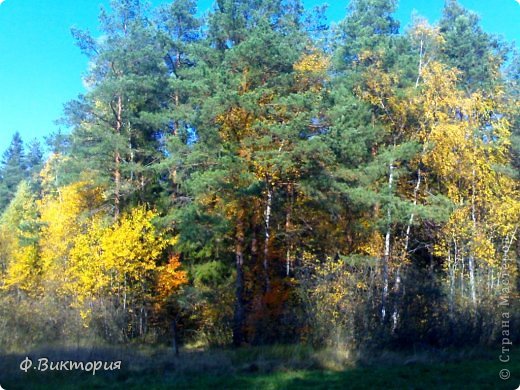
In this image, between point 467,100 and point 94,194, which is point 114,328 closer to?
point 94,194

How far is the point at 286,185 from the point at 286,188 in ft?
0.98

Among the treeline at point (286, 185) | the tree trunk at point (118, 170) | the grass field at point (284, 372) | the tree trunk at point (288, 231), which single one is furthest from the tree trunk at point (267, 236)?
the tree trunk at point (118, 170)

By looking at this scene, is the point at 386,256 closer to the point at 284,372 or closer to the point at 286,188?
the point at 286,188

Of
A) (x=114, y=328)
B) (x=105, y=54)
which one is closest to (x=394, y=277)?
(x=114, y=328)

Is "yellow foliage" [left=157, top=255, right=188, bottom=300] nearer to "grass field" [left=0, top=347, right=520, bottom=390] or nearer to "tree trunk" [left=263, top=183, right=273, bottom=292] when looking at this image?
"tree trunk" [left=263, top=183, right=273, bottom=292]

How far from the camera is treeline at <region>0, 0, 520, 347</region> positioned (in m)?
13.3

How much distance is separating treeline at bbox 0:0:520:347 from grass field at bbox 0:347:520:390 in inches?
48.3

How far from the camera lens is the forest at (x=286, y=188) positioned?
13023 mm

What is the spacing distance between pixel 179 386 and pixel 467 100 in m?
12.7

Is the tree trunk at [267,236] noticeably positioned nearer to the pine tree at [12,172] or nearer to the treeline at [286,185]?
the treeline at [286,185]

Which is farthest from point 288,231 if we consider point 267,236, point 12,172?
point 12,172

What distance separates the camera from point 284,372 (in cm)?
949

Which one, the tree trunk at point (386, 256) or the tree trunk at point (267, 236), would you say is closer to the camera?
the tree trunk at point (386, 256)

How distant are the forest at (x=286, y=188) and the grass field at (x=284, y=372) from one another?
107cm
